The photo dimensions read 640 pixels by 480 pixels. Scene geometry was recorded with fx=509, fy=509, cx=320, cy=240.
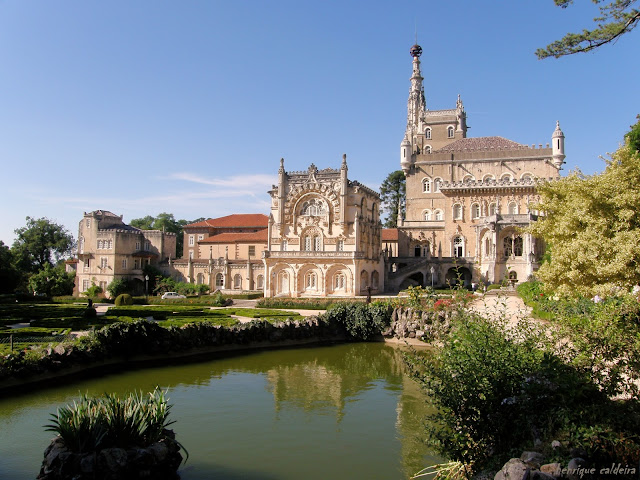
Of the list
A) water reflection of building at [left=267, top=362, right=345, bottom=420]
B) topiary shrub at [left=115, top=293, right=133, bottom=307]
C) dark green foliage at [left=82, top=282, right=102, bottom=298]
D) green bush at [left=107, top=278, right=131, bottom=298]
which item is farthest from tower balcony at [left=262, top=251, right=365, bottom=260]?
water reflection of building at [left=267, top=362, right=345, bottom=420]

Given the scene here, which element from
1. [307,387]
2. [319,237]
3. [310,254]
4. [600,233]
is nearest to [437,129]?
[319,237]

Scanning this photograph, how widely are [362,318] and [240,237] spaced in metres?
31.1

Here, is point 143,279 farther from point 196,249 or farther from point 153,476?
point 153,476

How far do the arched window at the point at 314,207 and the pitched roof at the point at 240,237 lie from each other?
8.94 m

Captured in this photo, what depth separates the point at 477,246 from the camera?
47594mm

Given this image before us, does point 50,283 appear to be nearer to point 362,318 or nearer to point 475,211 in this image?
point 362,318

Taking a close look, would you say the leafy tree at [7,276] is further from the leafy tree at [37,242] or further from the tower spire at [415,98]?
the tower spire at [415,98]

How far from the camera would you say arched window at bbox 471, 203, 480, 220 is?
51.4m

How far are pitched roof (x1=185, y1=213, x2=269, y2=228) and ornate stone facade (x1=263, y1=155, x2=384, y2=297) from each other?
11.0m

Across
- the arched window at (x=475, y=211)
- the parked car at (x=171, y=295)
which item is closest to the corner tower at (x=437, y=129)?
the arched window at (x=475, y=211)

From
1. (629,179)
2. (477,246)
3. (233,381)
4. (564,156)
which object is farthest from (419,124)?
(233,381)

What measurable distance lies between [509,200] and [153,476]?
46.5 meters

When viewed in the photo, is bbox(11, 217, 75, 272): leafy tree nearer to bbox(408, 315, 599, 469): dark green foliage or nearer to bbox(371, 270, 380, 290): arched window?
bbox(371, 270, 380, 290): arched window

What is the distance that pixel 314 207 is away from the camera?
160ft
